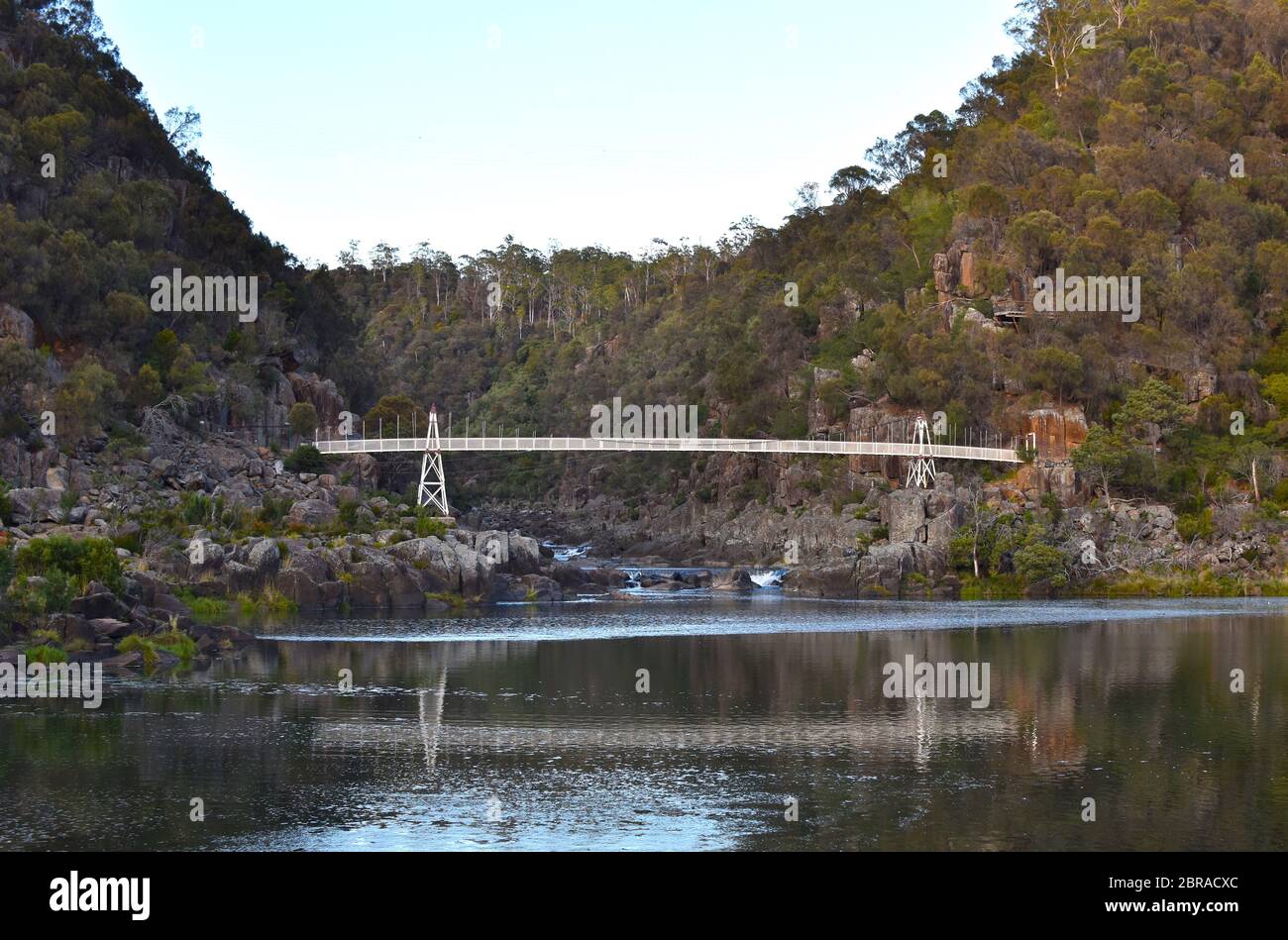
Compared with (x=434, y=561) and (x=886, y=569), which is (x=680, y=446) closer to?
(x=886, y=569)

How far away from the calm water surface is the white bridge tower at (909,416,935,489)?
39229mm

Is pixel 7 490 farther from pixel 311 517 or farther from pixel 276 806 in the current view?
pixel 276 806

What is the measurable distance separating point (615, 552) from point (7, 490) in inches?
2098

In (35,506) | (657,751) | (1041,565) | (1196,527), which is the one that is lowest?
(657,751)

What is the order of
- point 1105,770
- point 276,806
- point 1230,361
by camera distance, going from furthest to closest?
point 1230,361
point 1105,770
point 276,806

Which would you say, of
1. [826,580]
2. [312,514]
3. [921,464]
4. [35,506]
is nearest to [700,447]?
[921,464]

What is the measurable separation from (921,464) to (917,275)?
3380 cm

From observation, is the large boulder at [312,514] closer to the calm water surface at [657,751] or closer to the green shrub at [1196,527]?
the calm water surface at [657,751]

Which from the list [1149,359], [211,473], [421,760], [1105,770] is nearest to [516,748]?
[421,760]

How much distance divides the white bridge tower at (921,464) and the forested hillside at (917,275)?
510cm

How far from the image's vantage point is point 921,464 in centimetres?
8594

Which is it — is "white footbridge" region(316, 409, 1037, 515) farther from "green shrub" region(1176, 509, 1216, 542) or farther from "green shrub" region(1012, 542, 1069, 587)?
"green shrub" region(1012, 542, 1069, 587)

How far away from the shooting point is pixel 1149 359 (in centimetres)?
9112

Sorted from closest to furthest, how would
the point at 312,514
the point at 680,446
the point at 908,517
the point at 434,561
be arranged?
1. the point at 434,561
2. the point at 312,514
3. the point at 908,517
4. the point at 680,446
